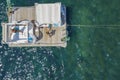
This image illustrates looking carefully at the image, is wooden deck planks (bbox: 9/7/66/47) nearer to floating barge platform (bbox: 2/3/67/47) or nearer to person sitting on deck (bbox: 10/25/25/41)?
floating barge platform (bbox: 2/3/67/47)

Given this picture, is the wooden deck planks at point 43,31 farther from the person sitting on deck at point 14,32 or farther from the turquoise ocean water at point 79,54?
the person sitting on deck at point 14,32

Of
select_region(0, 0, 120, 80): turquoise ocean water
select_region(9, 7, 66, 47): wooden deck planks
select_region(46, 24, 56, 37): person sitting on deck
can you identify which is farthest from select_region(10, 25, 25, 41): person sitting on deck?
select_region(46, 24, 56, 37): person sitting on deck

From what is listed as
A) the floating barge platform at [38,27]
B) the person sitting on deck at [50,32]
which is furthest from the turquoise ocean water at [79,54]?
the person sitting on deck at [50,32]

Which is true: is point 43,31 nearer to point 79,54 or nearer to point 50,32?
point 50,32

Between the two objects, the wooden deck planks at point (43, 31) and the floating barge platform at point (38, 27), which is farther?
the wooden deck planks at point (43, 31)

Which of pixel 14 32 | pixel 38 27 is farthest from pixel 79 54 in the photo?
pixel 14 32

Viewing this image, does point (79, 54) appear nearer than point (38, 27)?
Yes

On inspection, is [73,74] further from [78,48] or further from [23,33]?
[23,33]
